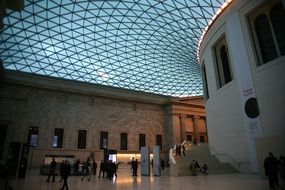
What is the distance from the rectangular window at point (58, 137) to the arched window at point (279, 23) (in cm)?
3663

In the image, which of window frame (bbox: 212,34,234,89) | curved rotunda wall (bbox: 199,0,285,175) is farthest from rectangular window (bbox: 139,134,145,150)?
window frame (bbox: 212,34,234,89)

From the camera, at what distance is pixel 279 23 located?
63.3 ft

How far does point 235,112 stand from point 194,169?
8.21 m

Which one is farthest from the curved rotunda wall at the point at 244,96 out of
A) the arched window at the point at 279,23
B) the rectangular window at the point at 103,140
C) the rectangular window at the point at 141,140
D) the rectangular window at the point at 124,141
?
the rectangular window at the point at 103,140

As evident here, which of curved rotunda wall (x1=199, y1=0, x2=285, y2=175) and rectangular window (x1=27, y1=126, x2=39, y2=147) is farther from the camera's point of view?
rectangular window (x1=27, y1=126, x2=39, y2=147)

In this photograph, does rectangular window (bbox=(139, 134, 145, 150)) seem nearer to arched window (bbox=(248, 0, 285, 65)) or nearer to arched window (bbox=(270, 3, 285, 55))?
arched window (bbox=(248, 0, 285, 65))

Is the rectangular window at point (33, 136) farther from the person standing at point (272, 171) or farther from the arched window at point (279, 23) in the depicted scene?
the arched window at point (279, 23)

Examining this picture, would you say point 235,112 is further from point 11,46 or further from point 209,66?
point 11,46

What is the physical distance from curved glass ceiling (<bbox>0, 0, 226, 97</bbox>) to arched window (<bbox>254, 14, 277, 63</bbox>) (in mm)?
8450

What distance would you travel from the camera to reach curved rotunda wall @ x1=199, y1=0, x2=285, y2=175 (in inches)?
690

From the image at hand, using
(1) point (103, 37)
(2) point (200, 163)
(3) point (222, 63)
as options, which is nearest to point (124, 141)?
(1) point (103, 37)

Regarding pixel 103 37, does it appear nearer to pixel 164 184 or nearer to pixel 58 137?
pixel 58 137

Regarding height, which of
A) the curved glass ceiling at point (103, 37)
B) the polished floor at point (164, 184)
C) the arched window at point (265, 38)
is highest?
the curved glass ceiling at point (103, 37)

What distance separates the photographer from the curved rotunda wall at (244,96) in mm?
17516
